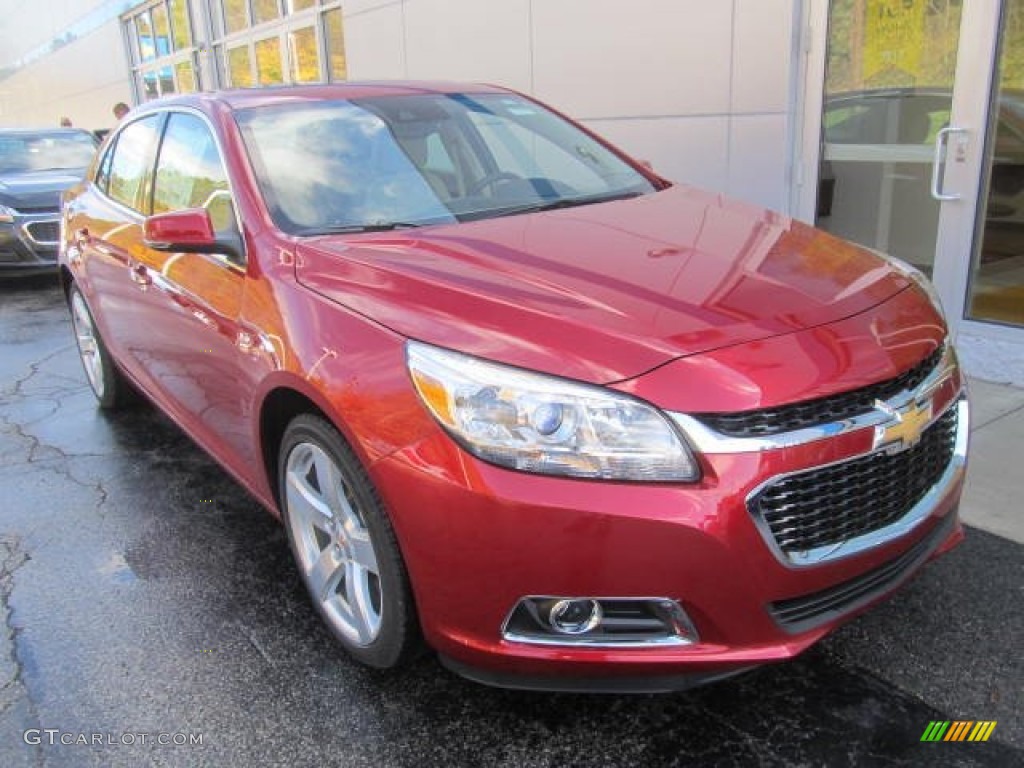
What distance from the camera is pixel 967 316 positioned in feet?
15.9

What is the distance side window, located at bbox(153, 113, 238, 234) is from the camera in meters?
3.06

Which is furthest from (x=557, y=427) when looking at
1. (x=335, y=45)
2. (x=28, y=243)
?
(x=335, y=45)

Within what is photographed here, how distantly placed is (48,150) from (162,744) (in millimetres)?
10282

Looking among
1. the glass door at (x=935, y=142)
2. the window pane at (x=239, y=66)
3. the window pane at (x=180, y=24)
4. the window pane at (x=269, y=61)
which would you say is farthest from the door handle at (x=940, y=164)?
the window pane at (x=180, y=24)

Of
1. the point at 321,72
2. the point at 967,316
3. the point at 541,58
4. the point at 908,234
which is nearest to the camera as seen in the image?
the point at 967,316

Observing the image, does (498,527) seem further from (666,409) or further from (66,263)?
(66,263)

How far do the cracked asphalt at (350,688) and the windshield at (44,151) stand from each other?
8279 mm

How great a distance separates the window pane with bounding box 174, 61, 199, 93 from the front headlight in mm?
16645

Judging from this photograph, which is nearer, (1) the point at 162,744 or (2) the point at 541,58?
(1) the point at 162,744

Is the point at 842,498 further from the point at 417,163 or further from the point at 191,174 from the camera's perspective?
the point at 191,174

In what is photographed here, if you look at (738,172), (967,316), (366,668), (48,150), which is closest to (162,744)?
(366,668)

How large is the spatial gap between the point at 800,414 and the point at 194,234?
6.44ft

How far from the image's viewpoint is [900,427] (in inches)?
82.2

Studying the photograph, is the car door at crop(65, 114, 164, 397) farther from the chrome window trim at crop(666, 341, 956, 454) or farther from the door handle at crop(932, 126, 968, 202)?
the door handle at crop(932, 126, 968, 202)
